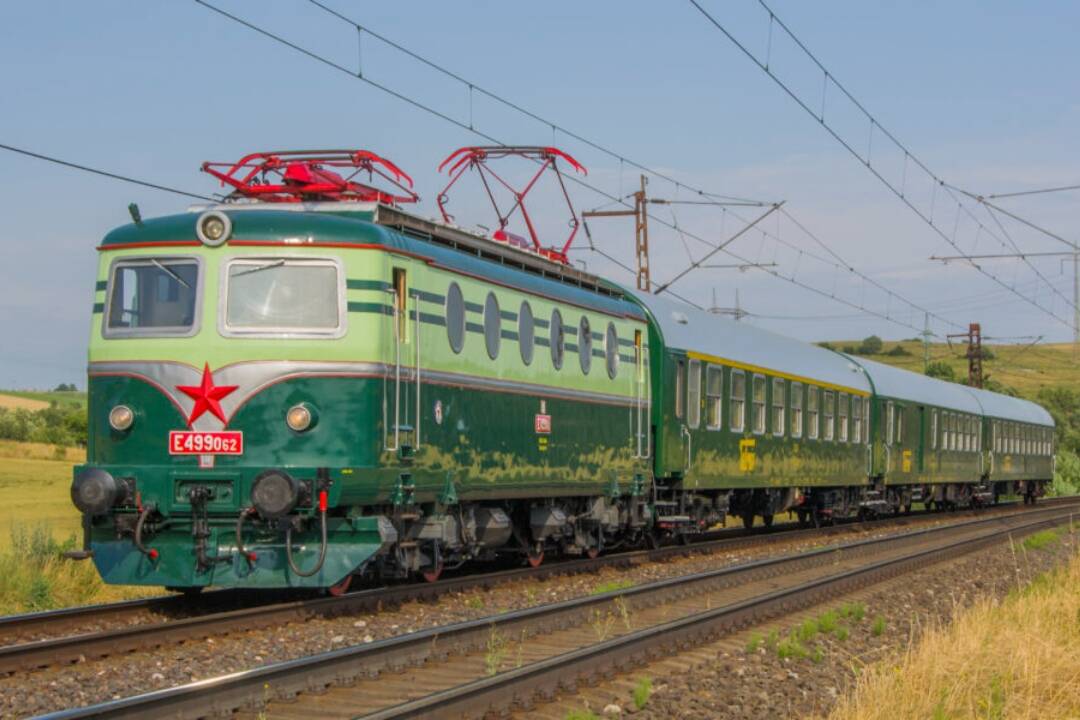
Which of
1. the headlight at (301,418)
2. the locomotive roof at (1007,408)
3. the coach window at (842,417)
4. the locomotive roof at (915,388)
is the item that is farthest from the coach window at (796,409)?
the locomotive roof at (1007,408)

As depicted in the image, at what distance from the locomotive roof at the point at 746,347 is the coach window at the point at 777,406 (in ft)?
0.74

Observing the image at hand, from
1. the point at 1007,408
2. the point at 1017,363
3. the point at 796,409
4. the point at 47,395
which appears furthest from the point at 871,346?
the point at 796,409

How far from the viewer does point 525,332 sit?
16.2 meters

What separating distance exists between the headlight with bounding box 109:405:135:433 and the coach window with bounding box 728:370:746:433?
12.6 m

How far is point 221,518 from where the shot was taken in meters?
12.5

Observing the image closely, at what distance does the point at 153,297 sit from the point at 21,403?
96724 millimetres

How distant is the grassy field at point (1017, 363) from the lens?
14138 cm

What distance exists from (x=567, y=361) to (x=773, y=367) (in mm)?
9581

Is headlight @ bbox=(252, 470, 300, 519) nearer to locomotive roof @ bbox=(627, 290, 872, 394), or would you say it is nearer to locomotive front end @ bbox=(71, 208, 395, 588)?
locomotive front end @ bbox=(71, 208, 395, 588)

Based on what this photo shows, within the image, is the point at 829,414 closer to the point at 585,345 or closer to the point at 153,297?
the point at 585,345

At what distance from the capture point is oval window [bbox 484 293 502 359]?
50.1 ft

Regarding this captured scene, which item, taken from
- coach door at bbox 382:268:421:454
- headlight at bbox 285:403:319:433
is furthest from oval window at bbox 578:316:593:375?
headlight at bbox 285:403:319:433

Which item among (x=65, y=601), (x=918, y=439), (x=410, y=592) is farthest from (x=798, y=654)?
(x=918, y=439)

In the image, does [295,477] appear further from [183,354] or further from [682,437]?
[682,437]
